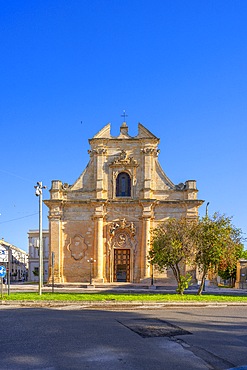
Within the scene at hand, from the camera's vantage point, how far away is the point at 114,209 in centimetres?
4409

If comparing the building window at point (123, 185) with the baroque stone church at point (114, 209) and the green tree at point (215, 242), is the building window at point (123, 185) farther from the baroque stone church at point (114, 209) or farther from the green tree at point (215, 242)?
the green tree at point (215, 242)

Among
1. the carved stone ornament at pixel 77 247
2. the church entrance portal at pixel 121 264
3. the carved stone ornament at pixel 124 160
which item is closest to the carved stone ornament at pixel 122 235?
the church entrance portal at pixel 121 264

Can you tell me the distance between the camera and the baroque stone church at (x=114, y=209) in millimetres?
43281

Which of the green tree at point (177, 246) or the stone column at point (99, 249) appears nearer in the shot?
the green tree at point (177, 246)

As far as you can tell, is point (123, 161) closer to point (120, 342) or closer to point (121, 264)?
point (121, 264)

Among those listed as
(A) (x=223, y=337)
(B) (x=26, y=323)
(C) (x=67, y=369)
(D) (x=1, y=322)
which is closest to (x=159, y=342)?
(A) (x=223, y=337)

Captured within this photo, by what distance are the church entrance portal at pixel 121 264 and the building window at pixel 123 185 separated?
19.2ft

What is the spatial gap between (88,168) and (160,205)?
335 inches

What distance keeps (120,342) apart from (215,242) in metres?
17.4

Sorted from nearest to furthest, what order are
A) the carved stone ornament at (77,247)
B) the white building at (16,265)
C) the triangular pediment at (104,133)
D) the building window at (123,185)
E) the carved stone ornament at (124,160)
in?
the carved stone ornament at (77,247) < the carved stone ornament at (124,160) < the building window at (123,185) < the triangular pediment at (104,133) < the white building at (16,265)

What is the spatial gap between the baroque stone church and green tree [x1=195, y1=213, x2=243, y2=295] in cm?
1524

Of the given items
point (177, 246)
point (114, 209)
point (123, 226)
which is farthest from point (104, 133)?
point (177, 246)

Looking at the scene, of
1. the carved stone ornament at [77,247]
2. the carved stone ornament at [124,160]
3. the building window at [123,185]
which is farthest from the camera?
the building window at [123,185]

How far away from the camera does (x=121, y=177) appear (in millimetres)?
A: 44844
